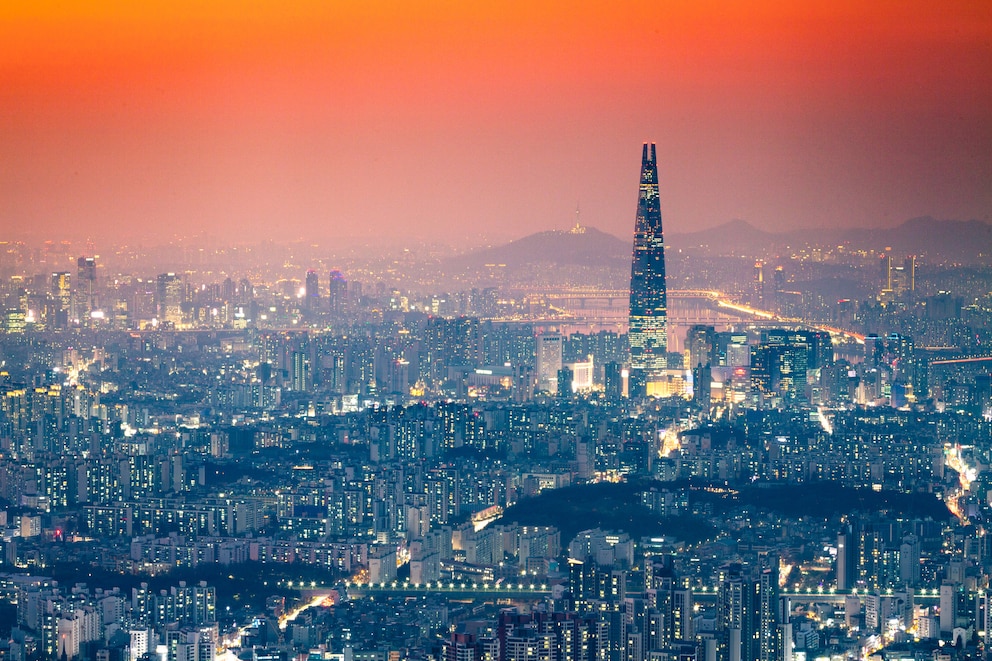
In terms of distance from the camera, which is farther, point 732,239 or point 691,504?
point 732,239

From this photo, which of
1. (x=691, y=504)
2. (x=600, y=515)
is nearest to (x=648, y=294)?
(x=691, y=504)

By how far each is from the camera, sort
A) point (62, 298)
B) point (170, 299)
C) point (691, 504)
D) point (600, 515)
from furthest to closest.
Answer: point (170, 299) → point (62, 298) → point (691, 504) → point (600, 515)

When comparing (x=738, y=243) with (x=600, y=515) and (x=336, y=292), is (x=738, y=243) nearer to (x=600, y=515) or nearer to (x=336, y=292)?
(x=336, y=292)

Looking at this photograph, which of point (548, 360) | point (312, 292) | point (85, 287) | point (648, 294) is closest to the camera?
point (85, 287)

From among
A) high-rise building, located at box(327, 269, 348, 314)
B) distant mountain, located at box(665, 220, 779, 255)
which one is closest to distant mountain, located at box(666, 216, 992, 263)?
distant mountain, located at box(665, 220, 779, 255)

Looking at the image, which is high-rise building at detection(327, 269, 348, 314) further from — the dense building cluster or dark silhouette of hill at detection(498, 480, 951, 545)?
dark silhouette of hill at detection(498, 480, 951, 545)

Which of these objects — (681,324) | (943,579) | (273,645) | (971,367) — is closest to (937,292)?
(971,367)
